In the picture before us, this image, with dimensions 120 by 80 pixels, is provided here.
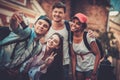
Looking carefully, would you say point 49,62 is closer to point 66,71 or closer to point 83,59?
point 66,71

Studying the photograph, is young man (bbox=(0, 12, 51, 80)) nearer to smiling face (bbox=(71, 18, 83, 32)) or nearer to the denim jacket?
the denim jacket

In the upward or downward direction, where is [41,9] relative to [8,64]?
upward

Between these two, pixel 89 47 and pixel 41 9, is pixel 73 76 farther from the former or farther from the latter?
pixel 41 9

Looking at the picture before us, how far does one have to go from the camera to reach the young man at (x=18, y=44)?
2.94 meters

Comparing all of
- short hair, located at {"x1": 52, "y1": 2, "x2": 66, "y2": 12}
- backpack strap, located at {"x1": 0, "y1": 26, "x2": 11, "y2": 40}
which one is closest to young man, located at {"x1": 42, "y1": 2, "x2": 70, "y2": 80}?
short hair, located at {"x1": 52, "y1": 2, "x2": 66, "y2": 12}

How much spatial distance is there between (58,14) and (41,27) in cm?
22

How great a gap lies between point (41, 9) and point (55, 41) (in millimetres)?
349

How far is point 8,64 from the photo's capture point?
2938 mm

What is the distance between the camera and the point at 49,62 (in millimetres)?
3018

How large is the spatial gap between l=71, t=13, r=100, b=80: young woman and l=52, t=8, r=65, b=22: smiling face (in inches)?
5.1

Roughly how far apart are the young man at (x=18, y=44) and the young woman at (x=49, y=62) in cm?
6

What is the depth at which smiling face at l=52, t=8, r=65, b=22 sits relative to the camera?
10.1 feet

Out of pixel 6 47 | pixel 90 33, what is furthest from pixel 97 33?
pixel 6 47

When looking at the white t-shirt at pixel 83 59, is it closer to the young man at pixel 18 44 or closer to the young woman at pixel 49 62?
the young woman at pixel 49 62
